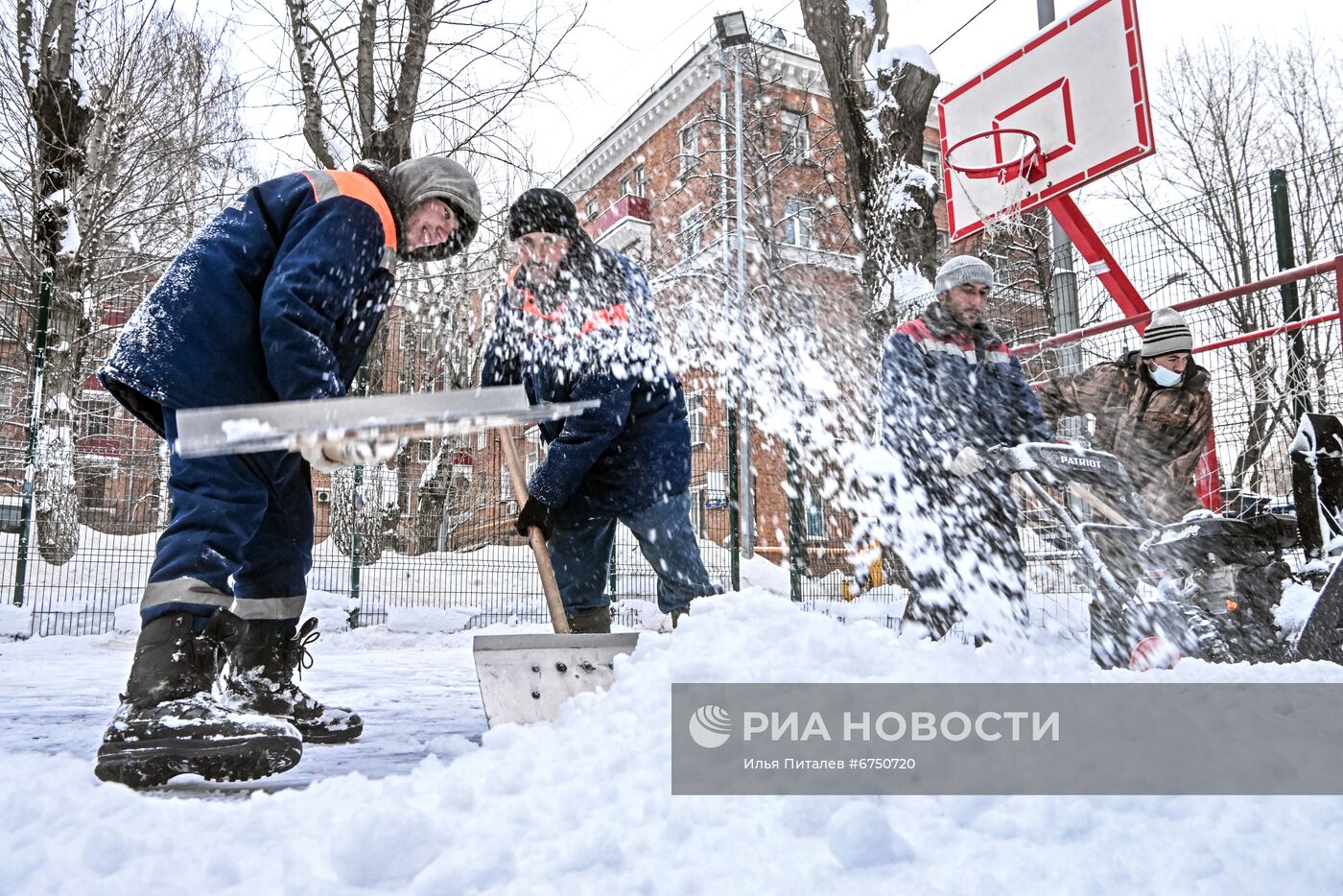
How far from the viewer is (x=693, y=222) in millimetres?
18219

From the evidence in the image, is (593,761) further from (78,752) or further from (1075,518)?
(1075,518)

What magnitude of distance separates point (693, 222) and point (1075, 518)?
15600mm

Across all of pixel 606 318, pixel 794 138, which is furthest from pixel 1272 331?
pixel 794 138

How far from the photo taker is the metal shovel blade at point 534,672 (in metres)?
2.20

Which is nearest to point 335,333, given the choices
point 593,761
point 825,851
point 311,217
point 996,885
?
point 311,217

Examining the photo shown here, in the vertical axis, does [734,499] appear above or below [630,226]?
below

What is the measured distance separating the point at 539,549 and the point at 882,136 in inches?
262

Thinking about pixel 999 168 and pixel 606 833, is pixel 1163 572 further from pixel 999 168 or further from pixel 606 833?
pixel 999 168

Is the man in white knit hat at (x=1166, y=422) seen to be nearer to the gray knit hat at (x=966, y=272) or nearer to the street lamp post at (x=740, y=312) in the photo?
the gray knit hat at (x=966, y=272)

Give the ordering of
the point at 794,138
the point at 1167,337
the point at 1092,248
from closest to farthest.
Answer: the point at 1167,337, the point at 1092,248, the point at 794,138

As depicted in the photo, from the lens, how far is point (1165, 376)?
4605mm

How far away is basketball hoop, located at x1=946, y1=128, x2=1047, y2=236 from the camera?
269 inches

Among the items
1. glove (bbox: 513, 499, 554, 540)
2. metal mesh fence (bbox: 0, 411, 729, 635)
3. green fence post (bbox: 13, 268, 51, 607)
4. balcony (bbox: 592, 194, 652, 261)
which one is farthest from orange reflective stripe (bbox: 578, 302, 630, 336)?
balcony (bbox: 592, 194, 652, 261)

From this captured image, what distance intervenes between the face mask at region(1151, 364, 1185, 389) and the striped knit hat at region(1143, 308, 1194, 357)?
0.27 feet
